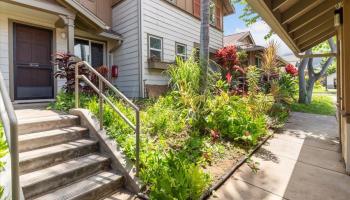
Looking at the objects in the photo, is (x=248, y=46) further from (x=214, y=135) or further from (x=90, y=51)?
(x=214, y=135)

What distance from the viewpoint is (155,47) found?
8477 millimetres

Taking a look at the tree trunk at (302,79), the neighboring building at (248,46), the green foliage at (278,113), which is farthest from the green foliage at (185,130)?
the neighboring building at (248,46)

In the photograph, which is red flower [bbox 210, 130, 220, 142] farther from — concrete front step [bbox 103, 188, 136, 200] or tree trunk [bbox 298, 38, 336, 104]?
tree trunk [bbox 298, 38, 336, 104]

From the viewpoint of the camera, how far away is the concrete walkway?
9.68 feet

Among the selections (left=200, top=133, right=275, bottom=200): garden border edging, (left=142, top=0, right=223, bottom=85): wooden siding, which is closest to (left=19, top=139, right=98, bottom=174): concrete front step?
(left=200, top=133, right=275, bottom=200): garden border edging

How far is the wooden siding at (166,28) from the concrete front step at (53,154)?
4.76 m

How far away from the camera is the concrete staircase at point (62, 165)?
261 cm

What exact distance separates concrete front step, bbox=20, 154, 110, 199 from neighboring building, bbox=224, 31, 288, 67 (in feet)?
40.7

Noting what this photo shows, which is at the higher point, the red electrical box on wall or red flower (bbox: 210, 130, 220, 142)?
the red electrical box on wall

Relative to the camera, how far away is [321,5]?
14.0 ft

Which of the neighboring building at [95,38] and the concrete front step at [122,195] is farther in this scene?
the neighboring building at [95,38]

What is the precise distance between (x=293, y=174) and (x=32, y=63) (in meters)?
6.95

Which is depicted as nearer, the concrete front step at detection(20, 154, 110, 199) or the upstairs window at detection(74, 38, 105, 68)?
the concrete front step at detection(20, 154, 110, 199)

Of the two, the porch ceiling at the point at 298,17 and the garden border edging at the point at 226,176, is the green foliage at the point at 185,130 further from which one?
the porch ceiling at the point at 298,17
